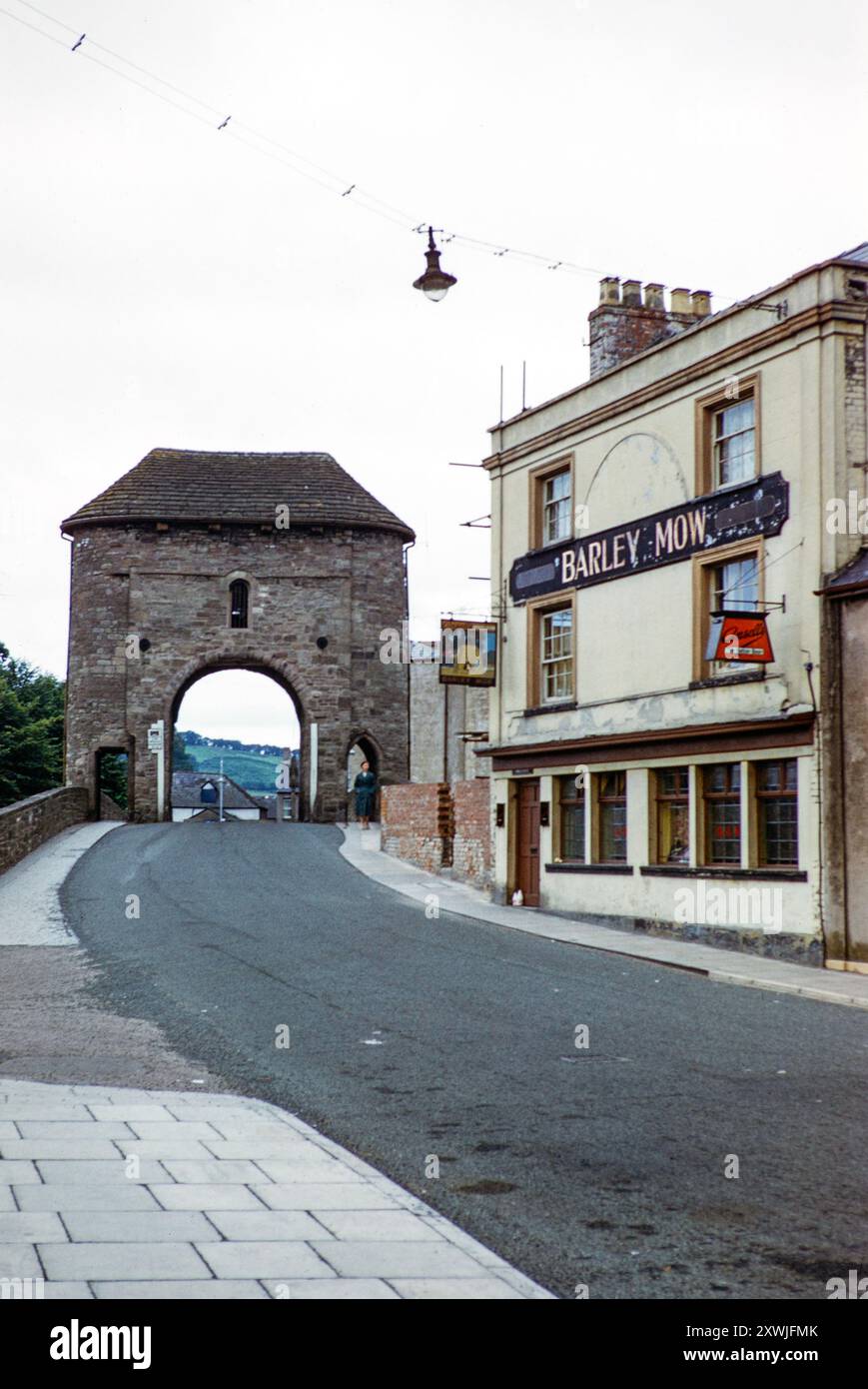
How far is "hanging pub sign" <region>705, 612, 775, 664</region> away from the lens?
20.6 m

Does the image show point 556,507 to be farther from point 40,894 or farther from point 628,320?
point 40,894

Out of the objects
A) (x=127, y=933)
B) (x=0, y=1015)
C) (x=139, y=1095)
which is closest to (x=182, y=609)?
(x=127, y=933)

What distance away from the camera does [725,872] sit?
22234mm

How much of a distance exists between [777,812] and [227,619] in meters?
35.4

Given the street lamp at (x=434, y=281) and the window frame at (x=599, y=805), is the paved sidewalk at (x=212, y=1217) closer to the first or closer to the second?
the street lamp at (x=434, y=281)

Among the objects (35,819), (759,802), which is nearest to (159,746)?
(35,819)

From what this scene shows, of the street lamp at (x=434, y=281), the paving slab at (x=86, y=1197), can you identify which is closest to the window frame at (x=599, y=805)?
the street lamp at (x=434, y=281)

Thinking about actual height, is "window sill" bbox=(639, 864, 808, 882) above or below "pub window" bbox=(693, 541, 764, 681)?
below

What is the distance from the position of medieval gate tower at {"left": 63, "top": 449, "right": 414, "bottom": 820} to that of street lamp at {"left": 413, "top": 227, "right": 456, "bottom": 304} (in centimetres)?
3636

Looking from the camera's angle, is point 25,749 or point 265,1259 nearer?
point 265,1259

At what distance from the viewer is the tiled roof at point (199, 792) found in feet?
388

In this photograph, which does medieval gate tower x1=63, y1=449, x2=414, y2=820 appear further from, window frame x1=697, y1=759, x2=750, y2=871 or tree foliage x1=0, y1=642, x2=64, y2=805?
window frame x1=697, y1=759, x2=750, y2=871

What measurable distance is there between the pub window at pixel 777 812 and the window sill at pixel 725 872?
18 cm

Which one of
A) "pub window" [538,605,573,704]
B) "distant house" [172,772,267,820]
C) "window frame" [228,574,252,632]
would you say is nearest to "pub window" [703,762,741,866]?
"pub window" [538,605,573,704]
